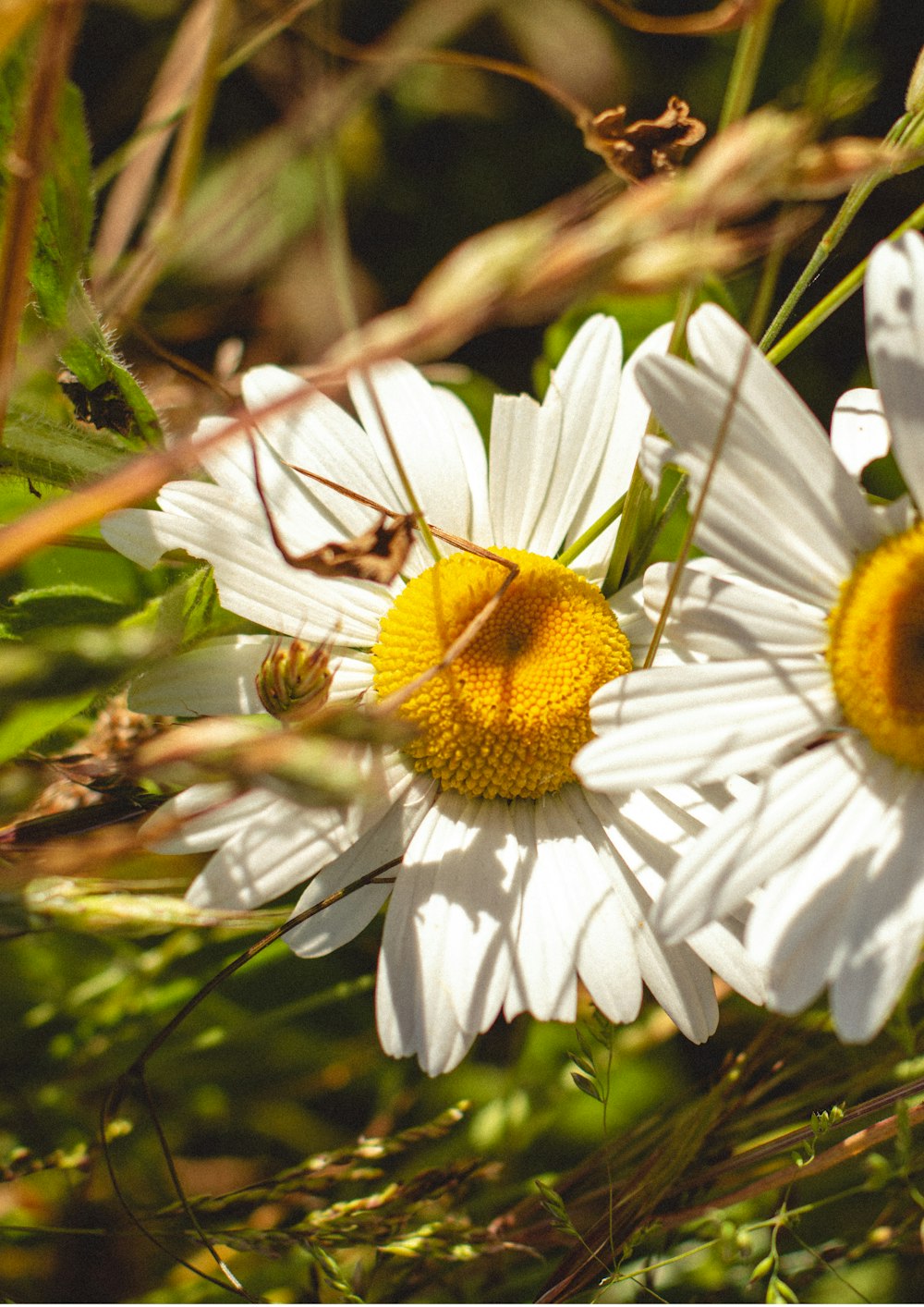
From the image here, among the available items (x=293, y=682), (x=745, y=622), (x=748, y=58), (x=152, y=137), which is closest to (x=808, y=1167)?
(x=745, y=622)

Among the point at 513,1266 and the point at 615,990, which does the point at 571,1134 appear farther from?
the point at 615,990

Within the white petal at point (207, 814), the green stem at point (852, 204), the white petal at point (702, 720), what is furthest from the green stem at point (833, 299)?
the white petal at point (207, 814)

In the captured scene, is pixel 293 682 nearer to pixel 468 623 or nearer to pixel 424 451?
pixel 468 623

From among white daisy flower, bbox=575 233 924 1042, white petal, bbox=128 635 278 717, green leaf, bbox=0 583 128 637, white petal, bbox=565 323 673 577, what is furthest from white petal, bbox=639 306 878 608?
green leaf, bbox=0 583 128 637

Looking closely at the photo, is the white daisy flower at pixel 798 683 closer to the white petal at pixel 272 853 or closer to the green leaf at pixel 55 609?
the white petal at pixel 272 853

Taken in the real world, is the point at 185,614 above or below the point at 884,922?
above
